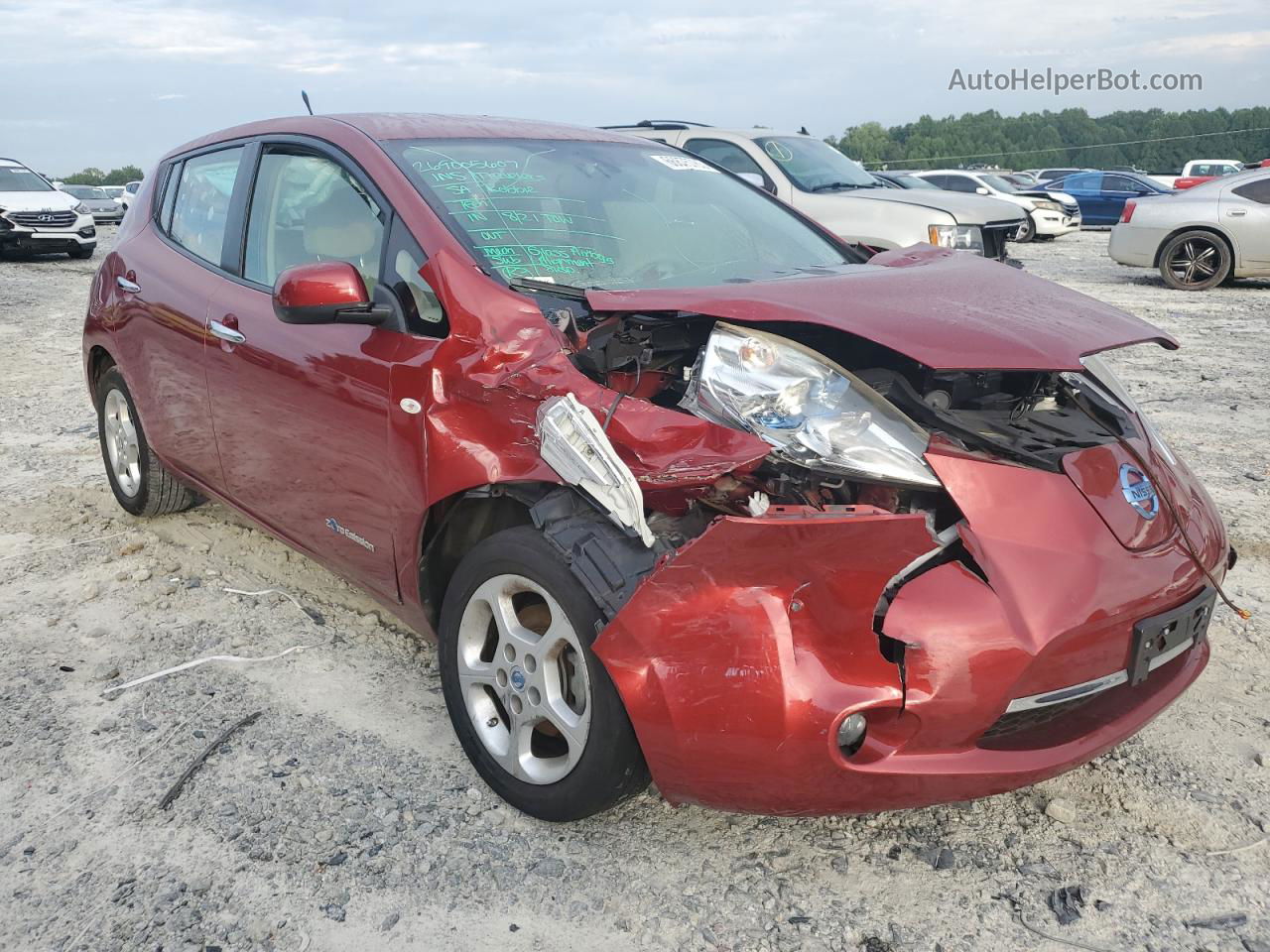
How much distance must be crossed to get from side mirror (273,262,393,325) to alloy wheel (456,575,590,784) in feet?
2.62

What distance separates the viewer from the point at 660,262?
3.11 m

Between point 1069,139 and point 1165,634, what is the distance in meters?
89.5

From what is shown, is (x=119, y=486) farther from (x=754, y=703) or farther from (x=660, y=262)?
(x=754, y=703)

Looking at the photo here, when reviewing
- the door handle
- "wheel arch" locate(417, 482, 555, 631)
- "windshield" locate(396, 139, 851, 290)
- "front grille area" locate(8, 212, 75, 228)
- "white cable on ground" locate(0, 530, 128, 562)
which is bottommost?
"white cable on ground" locate(0, 530, 128, 562)

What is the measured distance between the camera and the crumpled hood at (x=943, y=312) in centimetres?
213

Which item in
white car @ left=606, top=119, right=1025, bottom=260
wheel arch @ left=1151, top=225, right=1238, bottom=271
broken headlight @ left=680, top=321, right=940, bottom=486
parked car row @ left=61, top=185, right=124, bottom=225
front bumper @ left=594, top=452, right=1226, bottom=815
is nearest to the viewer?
front bumper @ left=594, top=452, right=1226, bottom=815

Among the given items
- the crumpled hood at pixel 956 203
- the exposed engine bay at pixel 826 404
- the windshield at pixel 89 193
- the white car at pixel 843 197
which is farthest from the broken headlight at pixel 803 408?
the windshield at pixel 89 193

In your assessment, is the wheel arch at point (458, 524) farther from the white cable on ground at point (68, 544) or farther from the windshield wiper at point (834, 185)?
the windshield wiper at point (834, 185)

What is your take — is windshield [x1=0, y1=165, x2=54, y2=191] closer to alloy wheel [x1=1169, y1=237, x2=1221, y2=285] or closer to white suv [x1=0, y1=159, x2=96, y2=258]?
white suv [x1=0, y1=159, x2=96, y2=258]

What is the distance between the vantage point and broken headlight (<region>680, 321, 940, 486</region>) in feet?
7.11

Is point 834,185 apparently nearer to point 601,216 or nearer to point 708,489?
point 601,216

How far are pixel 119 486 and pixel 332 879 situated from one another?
3.06 metres

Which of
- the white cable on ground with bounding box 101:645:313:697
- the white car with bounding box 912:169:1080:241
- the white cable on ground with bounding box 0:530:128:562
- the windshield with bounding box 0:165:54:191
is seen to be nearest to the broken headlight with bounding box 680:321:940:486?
the white cable on ground with bounding box 101:645:313:697

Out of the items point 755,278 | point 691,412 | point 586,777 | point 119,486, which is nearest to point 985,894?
point 586,777
